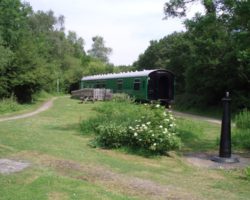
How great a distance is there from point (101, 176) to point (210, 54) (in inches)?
1068

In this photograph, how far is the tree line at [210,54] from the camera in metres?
13.1

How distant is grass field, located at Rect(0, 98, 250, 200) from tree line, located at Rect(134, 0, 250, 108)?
3931mm

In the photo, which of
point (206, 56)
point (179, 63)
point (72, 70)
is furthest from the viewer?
point (72, 70)

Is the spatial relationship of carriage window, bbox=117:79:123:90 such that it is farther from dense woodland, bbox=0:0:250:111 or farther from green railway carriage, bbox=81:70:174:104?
dense woodland, bbox=0:0:250:111

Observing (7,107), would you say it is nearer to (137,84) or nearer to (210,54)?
(137,84)

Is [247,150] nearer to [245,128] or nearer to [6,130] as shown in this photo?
[245,128]

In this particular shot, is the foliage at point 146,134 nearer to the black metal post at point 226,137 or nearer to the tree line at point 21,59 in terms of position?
the black metal post at point 226,137

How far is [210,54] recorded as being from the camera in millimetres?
34344

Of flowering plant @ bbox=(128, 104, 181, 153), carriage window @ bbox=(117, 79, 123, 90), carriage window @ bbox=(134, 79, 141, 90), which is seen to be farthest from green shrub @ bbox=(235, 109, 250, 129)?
carriage window @ bbox=(117, 79, 123, 90)

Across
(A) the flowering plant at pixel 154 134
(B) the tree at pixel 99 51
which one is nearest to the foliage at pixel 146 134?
(A) the flowering plant at pixel 154 134

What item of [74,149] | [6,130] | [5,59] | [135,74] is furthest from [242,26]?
[135,74]

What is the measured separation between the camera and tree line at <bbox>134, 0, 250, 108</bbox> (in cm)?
1312

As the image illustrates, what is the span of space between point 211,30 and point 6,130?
707 cm

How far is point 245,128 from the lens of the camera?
18.0 metres
